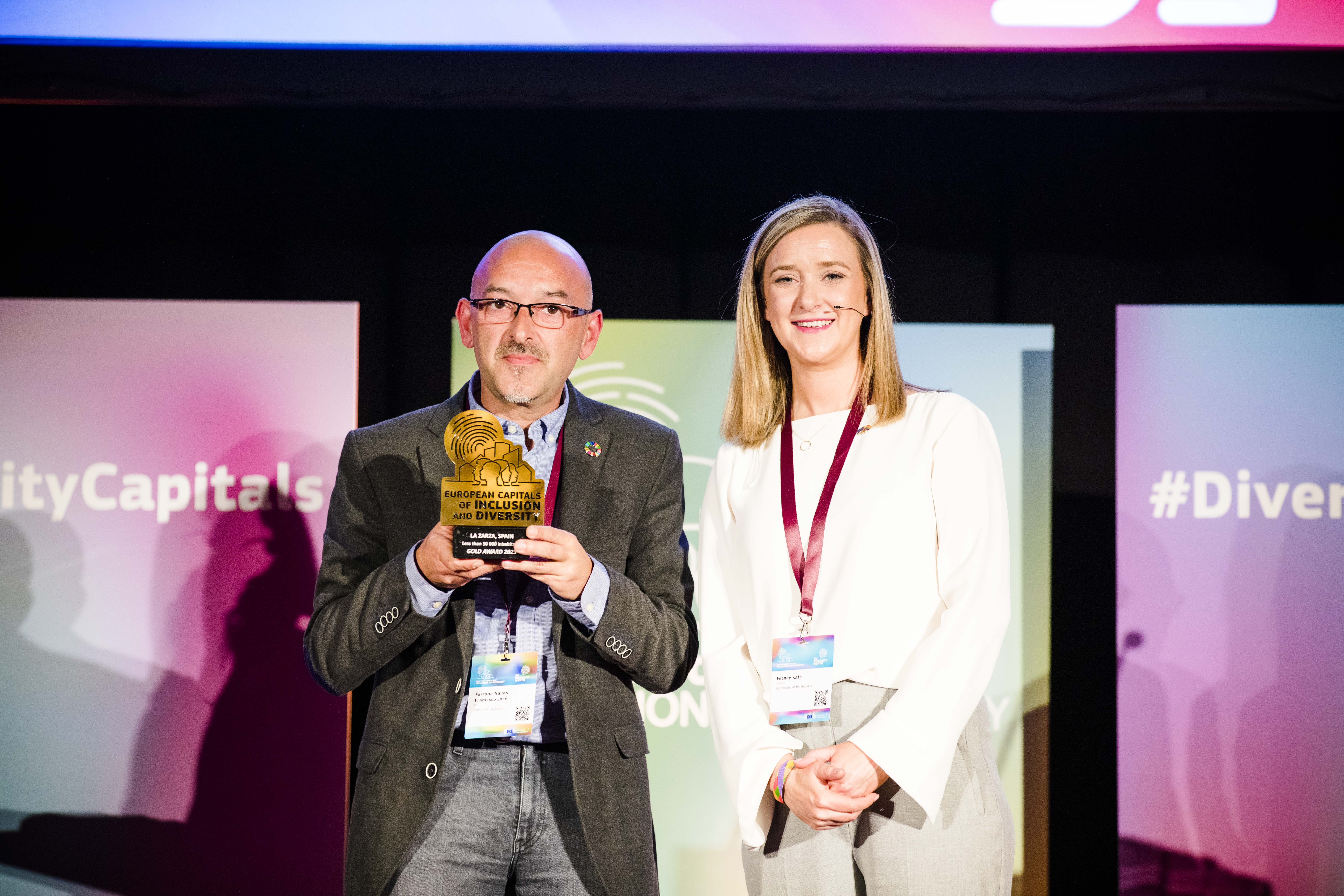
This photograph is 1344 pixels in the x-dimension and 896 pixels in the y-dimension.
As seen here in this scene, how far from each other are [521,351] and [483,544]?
0.52m

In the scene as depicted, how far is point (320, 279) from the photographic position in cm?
366

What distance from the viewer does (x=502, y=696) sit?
1885mm

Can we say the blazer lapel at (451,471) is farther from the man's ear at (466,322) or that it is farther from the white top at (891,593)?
the white top at (891,593)

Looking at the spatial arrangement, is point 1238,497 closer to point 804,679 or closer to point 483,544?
point 804,679

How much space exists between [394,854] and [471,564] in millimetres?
637

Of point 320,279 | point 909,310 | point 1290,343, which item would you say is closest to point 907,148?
point 909,310

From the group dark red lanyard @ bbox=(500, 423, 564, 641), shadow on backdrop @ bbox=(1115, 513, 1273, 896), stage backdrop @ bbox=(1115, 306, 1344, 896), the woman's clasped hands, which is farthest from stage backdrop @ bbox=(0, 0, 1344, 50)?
the woman's clasped hands

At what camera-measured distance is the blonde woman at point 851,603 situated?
1.74 metres

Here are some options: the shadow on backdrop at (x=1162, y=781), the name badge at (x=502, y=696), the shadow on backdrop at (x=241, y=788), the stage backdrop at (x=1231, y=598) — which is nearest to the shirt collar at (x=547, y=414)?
the name badge at (x=502, y=696)

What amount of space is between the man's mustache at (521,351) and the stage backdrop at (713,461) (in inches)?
58.4

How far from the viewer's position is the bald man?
72.8 inches

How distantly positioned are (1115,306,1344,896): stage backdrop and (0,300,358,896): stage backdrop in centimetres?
295

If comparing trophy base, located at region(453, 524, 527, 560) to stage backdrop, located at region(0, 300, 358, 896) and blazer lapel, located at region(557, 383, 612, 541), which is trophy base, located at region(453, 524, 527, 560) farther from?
stage backdrop, located at region(0, 300, 358, 896)

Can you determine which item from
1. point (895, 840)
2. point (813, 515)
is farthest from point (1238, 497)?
point (895, 840)
